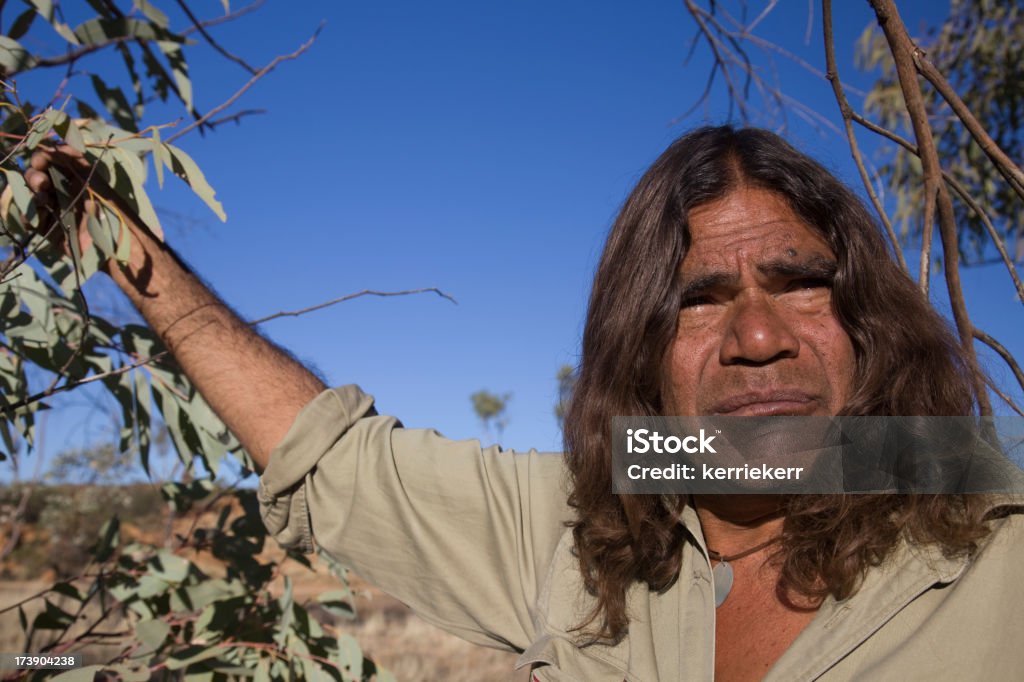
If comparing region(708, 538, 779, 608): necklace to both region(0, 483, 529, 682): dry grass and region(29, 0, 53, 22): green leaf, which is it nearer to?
region(0, 483, 529, 682): dry grass

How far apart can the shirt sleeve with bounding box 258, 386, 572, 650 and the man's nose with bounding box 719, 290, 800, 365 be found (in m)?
0.44

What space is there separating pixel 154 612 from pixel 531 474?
1.29 metres

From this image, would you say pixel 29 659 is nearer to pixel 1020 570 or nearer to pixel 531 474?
pixel 531 474

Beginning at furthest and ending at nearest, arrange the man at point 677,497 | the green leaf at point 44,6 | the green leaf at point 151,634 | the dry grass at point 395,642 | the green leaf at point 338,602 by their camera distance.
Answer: the dry grass at point 395,642
the green leaf at point 338,602
the green leaf at point 151,634
the green leaf at point 44,6
the man at point 677,497

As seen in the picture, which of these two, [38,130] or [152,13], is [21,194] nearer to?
[38,130]

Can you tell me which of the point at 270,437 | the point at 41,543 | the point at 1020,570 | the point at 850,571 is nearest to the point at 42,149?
the point at 270,437

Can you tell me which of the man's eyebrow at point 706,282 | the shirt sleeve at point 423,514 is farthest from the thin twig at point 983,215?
the shirt sleeve at point 423,514

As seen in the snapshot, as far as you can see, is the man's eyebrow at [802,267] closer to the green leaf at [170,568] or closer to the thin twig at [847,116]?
the thin twig at [847,116]

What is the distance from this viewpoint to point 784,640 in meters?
1.21

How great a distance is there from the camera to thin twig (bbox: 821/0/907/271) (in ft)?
4.55

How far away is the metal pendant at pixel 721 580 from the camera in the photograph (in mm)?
1337

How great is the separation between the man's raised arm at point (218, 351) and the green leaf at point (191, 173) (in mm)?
132

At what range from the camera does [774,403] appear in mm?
1262

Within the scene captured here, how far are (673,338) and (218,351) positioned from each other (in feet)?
2.62
